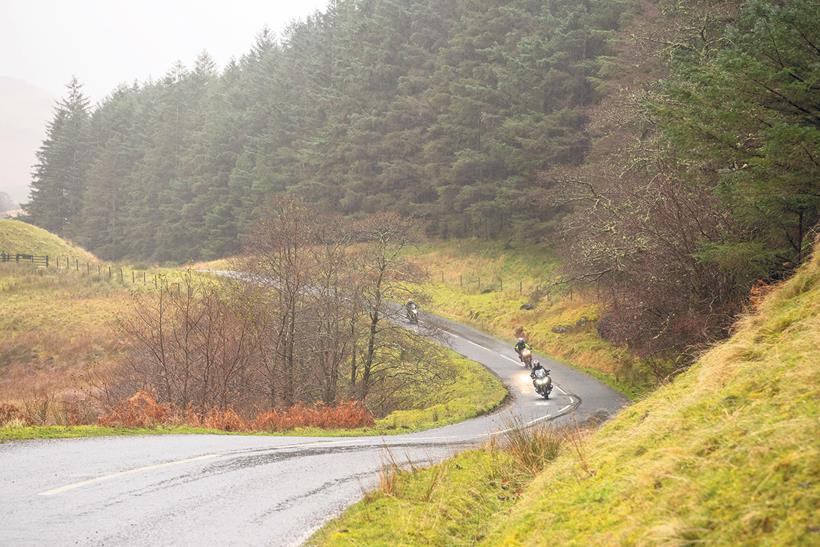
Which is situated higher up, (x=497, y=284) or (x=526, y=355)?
(x=497, y=284)

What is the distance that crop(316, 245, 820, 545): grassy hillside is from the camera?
445 centimetres

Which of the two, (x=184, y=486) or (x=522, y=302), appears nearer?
(x=184, y=486)

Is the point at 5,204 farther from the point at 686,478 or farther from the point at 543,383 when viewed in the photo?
the point at 686,478

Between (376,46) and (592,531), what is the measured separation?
6107cm

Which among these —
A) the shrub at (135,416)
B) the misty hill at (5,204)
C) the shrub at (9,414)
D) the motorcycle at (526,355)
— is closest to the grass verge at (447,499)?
the shrub at (135,416)

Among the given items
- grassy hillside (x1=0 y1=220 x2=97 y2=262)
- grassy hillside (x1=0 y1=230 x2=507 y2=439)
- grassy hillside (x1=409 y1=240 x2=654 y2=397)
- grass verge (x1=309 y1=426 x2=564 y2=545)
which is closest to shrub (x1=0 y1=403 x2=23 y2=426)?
grassy hillside (x1=0 y1=230 x2=507 y2=439)

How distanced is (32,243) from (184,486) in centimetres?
5847

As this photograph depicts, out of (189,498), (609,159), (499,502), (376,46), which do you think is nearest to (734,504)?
(499,502)

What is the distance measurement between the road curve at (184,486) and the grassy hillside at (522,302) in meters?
13.4

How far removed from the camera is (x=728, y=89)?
1173cm

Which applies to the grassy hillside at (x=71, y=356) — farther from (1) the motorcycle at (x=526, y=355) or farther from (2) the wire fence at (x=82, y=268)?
(1) the motorcycle at (x=526, y=355)

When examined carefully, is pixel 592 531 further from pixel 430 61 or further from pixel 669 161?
pixel 430 61

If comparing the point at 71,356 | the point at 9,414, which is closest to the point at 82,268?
the point at 71,356

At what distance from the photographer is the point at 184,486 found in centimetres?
863
